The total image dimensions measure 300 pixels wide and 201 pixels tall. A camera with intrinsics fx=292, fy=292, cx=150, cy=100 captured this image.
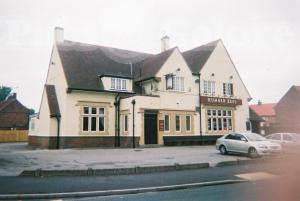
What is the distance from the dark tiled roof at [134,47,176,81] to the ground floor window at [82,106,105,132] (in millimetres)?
5639

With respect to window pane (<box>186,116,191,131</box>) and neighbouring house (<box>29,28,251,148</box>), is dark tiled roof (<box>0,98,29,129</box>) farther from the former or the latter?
window pane (<box>186,116,191,131</box>)

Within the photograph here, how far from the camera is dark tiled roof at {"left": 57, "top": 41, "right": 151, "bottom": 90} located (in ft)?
89.6

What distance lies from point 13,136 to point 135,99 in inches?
1244

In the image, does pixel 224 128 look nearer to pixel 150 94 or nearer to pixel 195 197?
pixel 150 94

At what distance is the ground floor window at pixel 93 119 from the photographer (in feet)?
87.7

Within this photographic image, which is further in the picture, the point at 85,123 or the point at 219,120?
the point at 219,120

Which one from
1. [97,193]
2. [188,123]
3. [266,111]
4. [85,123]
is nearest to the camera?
[97,193]

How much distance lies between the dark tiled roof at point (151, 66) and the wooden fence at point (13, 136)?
27680 millimetres

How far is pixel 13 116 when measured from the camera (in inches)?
2255

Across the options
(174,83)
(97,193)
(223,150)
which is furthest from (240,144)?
(97,193)

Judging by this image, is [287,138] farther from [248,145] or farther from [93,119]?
[93,119]

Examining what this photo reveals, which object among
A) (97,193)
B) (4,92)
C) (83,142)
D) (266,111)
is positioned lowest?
(97,193)

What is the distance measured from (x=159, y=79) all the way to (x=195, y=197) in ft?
67.8

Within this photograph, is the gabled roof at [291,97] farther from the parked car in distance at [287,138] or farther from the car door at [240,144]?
the car door at [240,144]
